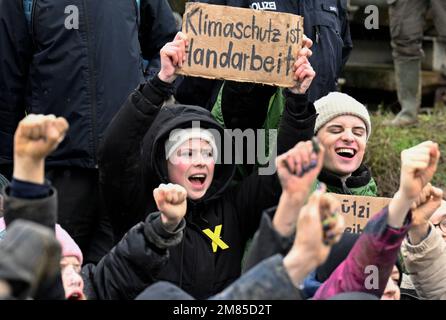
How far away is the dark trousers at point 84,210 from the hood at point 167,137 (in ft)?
1.29

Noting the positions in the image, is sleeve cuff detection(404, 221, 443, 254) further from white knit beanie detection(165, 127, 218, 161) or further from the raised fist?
the raised fist

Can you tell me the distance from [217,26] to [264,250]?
158 cm

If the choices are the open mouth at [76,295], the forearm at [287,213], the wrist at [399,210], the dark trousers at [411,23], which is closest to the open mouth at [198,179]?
the open mouth at [76,295]

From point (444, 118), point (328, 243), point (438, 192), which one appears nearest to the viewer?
point (328, 243)

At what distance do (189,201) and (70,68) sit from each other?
85 centimetres

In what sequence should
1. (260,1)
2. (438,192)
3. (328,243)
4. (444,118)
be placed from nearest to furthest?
1. (328,243)
2. (438,192)
3. (260,1)
4. (444,118)

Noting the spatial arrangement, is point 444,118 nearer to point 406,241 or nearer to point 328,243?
point 406,241

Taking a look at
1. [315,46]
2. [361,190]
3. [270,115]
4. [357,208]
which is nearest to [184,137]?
[270,115]

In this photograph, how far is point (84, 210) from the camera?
482cm

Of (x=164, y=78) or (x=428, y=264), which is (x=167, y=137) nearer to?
(x=164, y=78)

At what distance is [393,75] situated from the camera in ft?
29.5

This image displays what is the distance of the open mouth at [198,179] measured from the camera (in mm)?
4363

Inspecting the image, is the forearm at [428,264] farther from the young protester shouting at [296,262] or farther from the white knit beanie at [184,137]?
the young protester shouting at [296,262]

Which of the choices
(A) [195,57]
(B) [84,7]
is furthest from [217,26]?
(B) [84,7]
